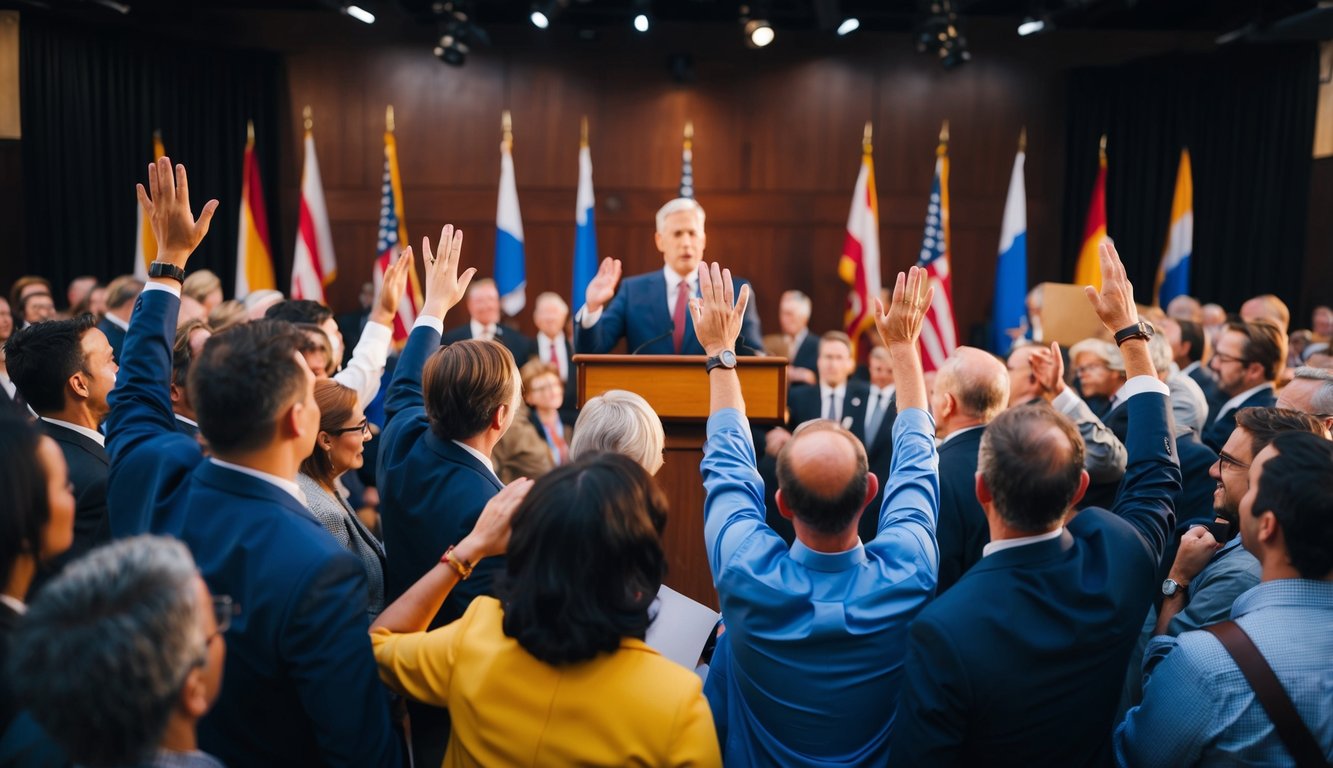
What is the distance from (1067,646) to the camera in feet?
5.10

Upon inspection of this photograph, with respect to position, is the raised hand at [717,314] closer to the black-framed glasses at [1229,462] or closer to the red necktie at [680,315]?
the black-framed glasses at [1229,462]

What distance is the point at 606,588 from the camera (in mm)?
1384

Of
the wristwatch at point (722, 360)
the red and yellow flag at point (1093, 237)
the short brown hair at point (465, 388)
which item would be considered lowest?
the short brown hair at point (465, 388)

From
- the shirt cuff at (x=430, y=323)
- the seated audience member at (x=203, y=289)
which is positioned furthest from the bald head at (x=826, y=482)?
the seated audience member at (x=203, y=289)

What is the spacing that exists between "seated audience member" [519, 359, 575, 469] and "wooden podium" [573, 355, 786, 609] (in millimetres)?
2091

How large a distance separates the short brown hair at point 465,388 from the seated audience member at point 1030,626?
943 millimetres

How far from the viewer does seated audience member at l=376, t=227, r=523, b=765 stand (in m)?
1.94

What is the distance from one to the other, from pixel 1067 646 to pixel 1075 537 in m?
0.21

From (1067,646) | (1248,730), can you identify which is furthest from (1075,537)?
(1248,730)

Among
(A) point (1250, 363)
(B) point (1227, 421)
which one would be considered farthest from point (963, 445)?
(A) point (1250, 363)

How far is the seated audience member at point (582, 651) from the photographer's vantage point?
53.9 inches

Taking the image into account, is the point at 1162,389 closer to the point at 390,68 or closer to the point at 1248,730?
the point at 1248,730

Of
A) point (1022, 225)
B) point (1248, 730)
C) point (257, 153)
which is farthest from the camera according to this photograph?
point (257, 153)

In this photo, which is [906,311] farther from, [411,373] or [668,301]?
[668,301]
